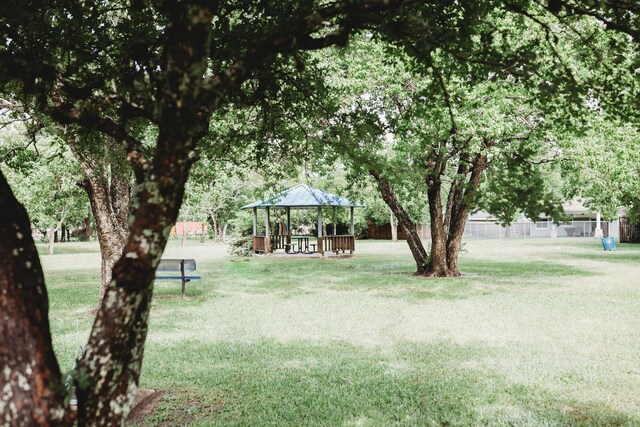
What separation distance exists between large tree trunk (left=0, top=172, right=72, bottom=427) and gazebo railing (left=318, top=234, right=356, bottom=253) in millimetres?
26970

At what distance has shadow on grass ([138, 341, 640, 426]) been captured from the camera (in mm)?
4953

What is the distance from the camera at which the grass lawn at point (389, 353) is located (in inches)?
203

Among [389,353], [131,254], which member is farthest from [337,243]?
[131,254]

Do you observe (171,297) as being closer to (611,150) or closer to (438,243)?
(438,243)

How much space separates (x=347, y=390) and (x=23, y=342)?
4.14 m

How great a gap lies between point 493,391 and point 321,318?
4.81 m

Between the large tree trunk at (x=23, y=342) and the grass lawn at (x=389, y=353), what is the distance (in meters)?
2.98

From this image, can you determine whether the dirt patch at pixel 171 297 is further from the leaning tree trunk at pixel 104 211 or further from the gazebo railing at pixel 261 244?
the gazebo railing at pixel 261 244

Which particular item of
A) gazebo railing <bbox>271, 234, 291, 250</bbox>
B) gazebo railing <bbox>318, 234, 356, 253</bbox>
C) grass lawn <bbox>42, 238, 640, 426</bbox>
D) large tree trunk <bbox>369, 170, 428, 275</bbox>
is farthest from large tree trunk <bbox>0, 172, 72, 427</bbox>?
gazebo railing <bbox>271, 234, 291, 250</bbox>

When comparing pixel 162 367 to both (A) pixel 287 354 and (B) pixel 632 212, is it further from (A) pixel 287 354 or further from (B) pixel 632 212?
(B) pixel 632 212

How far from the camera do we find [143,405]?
17.4 ft

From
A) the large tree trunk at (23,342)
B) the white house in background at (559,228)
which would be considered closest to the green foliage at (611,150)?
the large tree trunk at (23,342)

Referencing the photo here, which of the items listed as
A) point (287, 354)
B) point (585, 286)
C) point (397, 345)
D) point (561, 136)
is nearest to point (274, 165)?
point (287, 354)

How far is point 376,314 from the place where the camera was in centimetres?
1039
